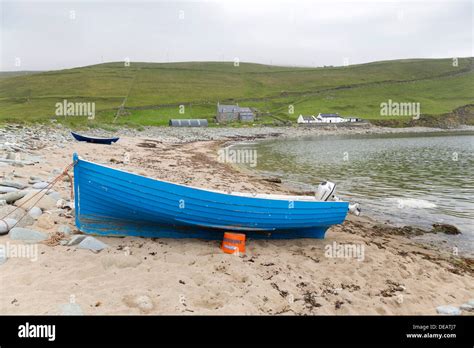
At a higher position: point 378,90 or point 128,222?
point 378,90

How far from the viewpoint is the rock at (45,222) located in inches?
379

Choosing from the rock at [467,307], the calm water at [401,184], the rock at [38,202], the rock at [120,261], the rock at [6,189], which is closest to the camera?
the rock at [467,307]

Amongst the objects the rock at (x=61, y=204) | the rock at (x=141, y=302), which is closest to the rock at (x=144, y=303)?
the rock at (x=141, y=302)

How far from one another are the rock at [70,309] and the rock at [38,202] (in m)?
5.14

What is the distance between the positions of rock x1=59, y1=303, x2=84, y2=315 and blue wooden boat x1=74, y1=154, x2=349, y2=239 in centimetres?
367

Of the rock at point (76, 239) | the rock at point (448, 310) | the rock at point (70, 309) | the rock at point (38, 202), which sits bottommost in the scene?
the rock at point (448, 310)

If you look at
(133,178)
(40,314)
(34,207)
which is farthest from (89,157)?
(40,314)

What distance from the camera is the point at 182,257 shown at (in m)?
9.20

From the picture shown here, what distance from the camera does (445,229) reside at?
581 inches

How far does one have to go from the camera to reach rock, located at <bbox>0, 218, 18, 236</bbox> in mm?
8898

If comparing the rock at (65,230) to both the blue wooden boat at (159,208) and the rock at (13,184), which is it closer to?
the blue wooden boat at (159,208)
